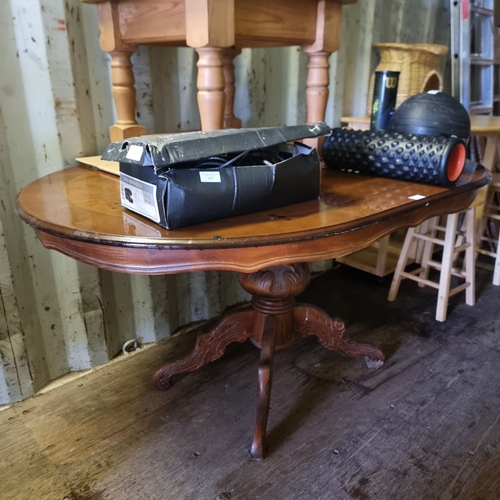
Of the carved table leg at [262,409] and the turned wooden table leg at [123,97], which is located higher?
the turned wooden table leg at [123,97]

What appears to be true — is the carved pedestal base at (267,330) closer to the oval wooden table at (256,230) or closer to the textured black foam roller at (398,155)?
the oval wooden table at (256,230)

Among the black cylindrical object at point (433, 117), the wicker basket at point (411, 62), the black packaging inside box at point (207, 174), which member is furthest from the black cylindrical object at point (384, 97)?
the wicker basket at point (411, 62)

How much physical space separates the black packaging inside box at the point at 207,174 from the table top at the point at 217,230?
3 centimetres

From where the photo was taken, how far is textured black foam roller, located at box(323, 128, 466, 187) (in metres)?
Answer: 1.03

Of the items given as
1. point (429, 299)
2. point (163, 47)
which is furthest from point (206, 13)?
point (429, 299)

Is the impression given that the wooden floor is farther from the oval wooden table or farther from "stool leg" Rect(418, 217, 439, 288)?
"stool leg" Rect(418, 217, 439, 288)

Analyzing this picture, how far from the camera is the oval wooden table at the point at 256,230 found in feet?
2.48

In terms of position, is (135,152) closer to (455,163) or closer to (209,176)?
(209,176)

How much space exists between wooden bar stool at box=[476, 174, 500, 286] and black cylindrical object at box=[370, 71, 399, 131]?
1073mm

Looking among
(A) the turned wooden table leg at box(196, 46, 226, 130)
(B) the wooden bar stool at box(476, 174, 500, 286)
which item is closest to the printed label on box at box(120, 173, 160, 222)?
(A) the turned wooden table leg at box(196, 46, 226, 130)

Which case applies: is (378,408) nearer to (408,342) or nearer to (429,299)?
(408,342)

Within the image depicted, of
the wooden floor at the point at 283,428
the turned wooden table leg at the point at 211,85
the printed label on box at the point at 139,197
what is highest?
the turned wooden table leg at the point at 211,85

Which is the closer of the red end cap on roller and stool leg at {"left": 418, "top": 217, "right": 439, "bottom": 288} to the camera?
the red end cap on roller

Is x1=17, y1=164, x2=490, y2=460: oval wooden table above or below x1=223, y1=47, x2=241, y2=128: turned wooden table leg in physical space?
below
